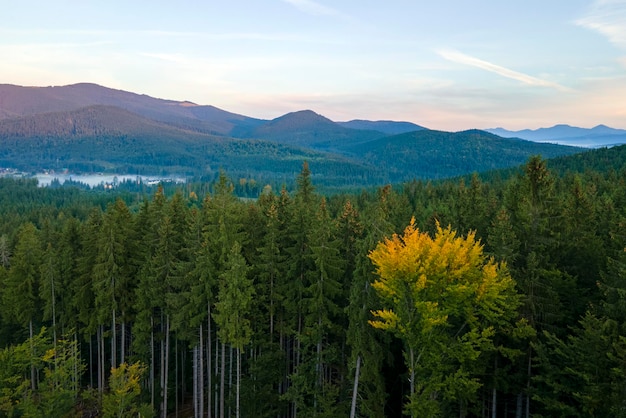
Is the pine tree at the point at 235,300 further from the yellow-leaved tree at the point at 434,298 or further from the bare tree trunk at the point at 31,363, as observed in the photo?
the bare tree trunk at the point at 31,363

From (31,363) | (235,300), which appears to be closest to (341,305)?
(235,300)

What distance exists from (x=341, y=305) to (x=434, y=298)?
38.9 feet

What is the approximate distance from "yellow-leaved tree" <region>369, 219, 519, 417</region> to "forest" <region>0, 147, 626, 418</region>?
0.09 m

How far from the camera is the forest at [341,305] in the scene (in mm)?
17562

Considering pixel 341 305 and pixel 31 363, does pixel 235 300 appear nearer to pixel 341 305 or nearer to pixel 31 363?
pixel 341 305

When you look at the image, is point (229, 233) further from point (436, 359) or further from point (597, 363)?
point (597, 363)

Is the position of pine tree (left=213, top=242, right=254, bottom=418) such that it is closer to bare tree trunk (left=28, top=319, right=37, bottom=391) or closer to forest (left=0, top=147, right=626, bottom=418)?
forest (left=0, top=147, right=626, bottom=418)

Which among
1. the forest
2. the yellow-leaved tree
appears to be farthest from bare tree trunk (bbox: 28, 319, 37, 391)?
the yellow-leaved tree

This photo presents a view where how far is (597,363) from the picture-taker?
1638cm

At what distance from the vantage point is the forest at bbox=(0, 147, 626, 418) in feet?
57.6

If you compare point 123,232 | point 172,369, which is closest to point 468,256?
point 123,232

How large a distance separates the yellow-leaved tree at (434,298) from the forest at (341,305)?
0.28 ft

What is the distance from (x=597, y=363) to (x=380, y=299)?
28.2 ft

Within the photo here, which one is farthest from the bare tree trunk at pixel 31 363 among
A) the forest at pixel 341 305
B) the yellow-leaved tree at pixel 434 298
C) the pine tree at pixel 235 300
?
the yellow-leaved tree at pixel 434 298
